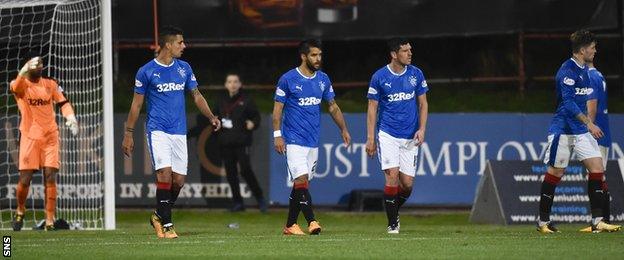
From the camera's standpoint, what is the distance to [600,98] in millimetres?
16875

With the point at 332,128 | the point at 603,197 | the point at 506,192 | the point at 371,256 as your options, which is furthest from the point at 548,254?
the point at 332,128

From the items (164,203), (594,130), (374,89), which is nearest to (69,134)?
(164,203)

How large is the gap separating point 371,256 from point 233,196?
9.70 metres

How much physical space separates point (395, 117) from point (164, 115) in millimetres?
2682

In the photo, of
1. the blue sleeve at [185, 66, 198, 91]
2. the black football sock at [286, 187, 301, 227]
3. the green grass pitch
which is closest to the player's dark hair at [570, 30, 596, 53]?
the green grass pitch

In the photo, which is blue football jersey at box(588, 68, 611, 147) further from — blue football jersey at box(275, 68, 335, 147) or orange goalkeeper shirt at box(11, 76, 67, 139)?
orange goalkeeper shirt at box(11, 76, 67, 139)

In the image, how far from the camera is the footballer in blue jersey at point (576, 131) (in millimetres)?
16547

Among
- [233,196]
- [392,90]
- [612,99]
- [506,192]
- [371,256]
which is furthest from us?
[612,99]

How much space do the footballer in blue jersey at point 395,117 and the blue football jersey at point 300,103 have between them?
67 cm

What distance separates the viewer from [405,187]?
56.4 feet

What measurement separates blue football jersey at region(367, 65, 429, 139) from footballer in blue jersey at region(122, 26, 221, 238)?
2245mm

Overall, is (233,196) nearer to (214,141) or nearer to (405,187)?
(214,141)

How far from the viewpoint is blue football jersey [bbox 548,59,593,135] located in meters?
16.5

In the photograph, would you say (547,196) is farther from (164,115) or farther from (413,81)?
(164,115)
